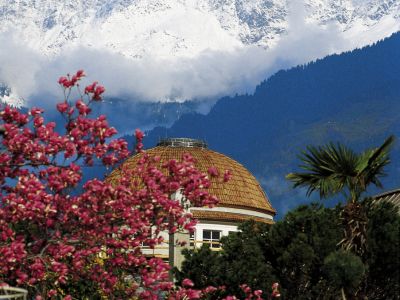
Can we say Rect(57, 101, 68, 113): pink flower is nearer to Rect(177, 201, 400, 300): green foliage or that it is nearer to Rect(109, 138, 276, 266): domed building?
Rect(177, 201, 400, 300): green foliage

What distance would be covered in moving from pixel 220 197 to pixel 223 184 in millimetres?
2320

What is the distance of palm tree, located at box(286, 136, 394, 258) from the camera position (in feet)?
81.9

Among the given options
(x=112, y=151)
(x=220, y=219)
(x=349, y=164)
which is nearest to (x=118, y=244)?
(x=112, y=151)

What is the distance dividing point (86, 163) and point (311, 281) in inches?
503

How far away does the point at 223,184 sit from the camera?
Answer: 84125mm

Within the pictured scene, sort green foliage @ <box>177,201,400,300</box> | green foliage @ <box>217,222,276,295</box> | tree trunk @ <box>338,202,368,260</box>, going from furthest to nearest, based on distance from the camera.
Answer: green foliage @ <box>217,222,276,295</box> < green foliage @ <box>177,201,400,300</box> < tree trunk @ <box>338,202,368,260</box>

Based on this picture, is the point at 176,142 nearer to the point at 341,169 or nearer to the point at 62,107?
the point at 341,169

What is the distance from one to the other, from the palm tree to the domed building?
49098mm

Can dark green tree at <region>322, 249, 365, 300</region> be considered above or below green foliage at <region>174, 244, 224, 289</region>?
below

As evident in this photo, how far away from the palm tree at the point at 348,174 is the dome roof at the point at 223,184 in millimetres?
53956

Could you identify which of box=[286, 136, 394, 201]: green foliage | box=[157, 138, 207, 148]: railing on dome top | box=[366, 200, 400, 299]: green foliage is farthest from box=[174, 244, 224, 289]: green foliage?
box=[157, 138, 207, 148]: railing on dome top

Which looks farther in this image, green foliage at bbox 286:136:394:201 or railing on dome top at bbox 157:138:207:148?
railing on dome top at bbox 157:138:207:148

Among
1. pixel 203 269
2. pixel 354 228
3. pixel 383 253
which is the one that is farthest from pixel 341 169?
pixel 203 269

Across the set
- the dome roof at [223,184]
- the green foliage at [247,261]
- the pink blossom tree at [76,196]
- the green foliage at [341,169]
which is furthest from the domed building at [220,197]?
the pink blossom tree at [76,196]
